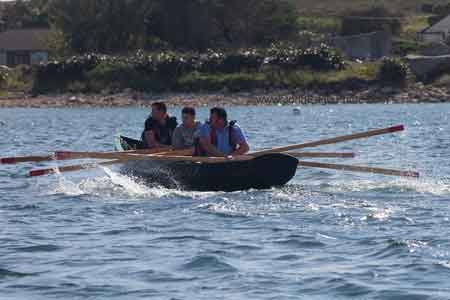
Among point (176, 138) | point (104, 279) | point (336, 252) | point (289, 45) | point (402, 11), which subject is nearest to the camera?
point (104, 279)

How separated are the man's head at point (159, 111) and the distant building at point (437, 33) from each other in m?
78.7

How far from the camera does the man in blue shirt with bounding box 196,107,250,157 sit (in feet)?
67.7

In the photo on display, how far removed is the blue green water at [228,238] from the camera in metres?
12.8

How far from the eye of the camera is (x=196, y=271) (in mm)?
13539

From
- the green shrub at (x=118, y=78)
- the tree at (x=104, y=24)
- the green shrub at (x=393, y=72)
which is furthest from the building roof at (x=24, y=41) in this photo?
the green shrub at (x=393, y=72)

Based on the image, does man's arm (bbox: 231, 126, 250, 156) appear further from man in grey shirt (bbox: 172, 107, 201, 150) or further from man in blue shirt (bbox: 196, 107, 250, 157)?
man in grey shirt (bbox: 172, 107, 201, 150)

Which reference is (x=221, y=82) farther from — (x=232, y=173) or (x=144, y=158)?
(x=232, y=173)

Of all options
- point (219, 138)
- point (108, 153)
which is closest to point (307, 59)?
point (108, 153)

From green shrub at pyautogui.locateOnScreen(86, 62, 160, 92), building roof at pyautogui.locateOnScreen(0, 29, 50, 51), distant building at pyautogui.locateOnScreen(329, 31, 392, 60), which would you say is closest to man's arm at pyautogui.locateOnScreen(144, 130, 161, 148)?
green shrub at pyautogui.locateOnScreen(86, 62, 160, 92)

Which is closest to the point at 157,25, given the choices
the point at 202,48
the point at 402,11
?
the point at 202,48

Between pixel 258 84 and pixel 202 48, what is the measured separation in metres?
12.4

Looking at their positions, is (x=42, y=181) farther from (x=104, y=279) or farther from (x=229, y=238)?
(x=104, y=279)

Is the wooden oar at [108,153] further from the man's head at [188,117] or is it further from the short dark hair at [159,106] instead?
the short dark hair at [159,106]

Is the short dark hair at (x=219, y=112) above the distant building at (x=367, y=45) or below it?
below
